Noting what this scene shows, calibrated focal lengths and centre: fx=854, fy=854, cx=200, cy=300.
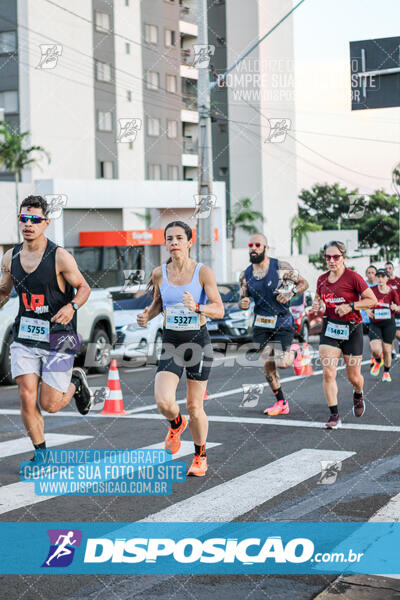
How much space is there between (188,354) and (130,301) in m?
12.8

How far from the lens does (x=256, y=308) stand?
35.5 feet

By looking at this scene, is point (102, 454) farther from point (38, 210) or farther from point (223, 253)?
point (223, 253)

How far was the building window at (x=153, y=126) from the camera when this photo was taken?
52.5m

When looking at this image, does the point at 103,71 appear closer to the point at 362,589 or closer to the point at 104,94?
the point at 104,94

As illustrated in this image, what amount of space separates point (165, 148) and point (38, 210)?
161ft

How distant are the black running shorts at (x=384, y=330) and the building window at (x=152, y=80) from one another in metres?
39.5

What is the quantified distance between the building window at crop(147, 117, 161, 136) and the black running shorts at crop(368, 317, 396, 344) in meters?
39.1

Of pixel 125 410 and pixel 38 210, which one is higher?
pixel 38 210

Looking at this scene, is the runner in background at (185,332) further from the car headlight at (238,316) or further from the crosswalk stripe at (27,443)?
the car headlight at (238,316)

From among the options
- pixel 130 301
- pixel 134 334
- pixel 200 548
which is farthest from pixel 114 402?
pixel 130 301

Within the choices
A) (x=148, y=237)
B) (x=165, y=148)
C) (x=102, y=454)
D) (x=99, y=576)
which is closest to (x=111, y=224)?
(x=148, y=237)

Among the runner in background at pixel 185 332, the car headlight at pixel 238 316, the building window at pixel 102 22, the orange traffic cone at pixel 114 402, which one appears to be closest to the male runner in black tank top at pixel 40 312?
the runner in background at pixel 185 332

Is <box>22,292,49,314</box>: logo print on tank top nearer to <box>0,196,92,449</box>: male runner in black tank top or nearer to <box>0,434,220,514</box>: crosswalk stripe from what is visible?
<box>0,196,92,449</box>: male runner in black tank top

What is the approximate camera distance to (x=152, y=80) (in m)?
52.5
